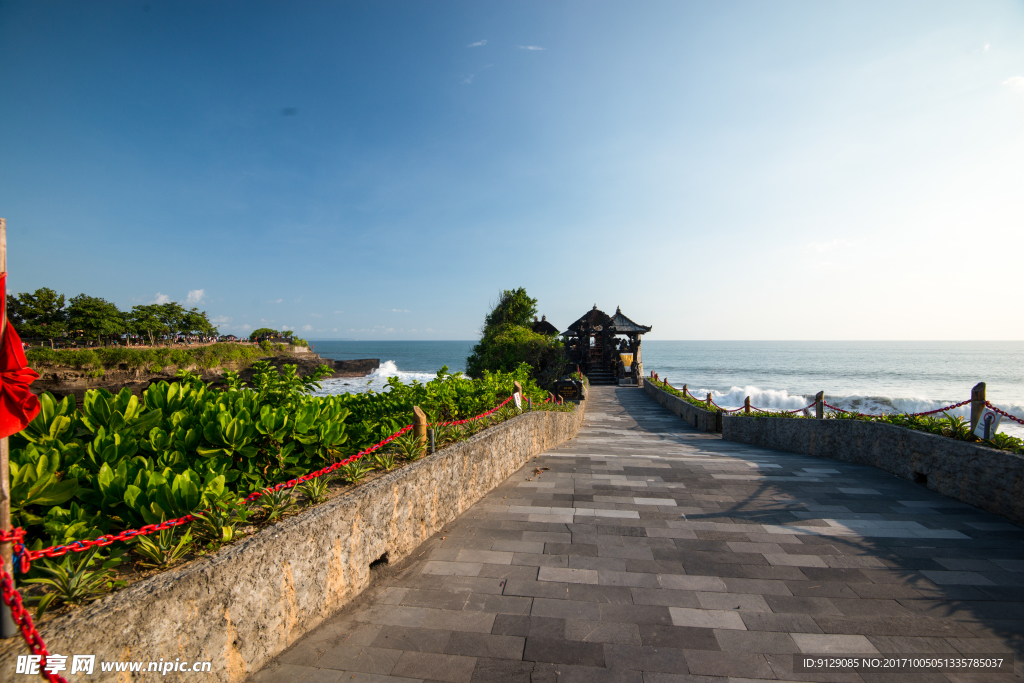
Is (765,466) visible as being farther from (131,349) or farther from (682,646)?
(131,349)

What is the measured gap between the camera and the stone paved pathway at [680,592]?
8.41 feet

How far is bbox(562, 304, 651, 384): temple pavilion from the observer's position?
28.6 meters

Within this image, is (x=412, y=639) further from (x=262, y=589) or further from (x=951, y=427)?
(x=951, y=427)

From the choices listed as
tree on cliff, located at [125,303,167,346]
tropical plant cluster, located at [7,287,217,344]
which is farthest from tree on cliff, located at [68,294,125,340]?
tree on cliff, located at [125,303,167,346]

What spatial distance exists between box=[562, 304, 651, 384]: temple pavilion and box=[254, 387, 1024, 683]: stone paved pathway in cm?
2316

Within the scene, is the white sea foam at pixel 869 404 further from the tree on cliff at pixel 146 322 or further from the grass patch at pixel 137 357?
the tree on cliff at pixel 146 322

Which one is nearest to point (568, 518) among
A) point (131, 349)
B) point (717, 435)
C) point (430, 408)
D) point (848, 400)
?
point (430, 408)

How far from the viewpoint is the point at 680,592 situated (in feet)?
10.7

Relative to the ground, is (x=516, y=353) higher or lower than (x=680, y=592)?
higher

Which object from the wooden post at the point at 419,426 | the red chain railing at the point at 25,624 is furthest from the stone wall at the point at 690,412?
the red chain railing at the point at 25,624

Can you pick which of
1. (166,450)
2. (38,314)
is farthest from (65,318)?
(166,450)

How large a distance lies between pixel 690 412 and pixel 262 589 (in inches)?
589

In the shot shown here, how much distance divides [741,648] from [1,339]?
4.42 metres

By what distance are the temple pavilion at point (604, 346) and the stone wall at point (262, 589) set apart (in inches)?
995
